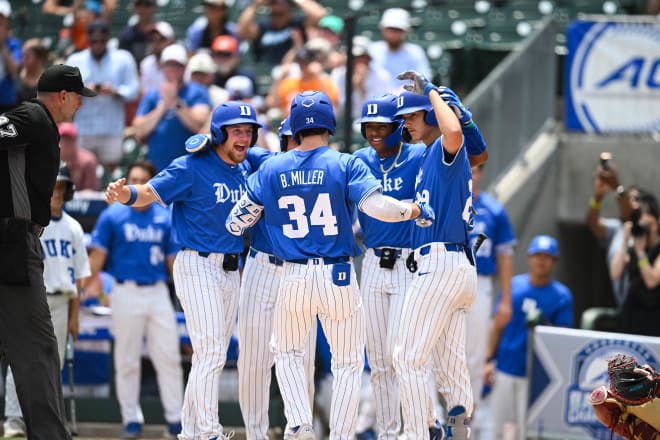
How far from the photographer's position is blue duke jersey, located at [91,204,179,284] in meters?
9.80

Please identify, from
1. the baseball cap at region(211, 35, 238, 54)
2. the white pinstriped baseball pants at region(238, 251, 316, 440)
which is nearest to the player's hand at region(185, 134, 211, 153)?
the white pinstriped baseball pants at region(238, 251, 316, 440)

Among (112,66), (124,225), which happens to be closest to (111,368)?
(124,225)

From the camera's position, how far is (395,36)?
12648mm

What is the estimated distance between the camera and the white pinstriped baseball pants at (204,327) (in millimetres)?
7312

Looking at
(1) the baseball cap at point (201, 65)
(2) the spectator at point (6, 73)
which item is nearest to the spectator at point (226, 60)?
(1) the baseball cap at point (201, 65)

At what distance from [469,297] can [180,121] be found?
4.97 m

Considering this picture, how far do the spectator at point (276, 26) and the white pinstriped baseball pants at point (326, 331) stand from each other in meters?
6.71

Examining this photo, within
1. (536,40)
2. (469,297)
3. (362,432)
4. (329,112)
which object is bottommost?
(362,432)

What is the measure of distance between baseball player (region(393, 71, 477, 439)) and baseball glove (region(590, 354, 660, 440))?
97cm

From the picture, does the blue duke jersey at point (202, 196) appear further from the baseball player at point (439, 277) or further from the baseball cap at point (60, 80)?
the baseball player at point (439, 277)

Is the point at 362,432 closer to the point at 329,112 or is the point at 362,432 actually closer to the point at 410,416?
the point at 410,416

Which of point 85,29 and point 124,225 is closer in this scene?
point 124,225

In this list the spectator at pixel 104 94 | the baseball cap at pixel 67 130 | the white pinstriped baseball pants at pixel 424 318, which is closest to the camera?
the white pinstriped baseball pants at pixel 424 318

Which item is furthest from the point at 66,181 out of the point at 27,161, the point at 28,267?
the point at 28,267
